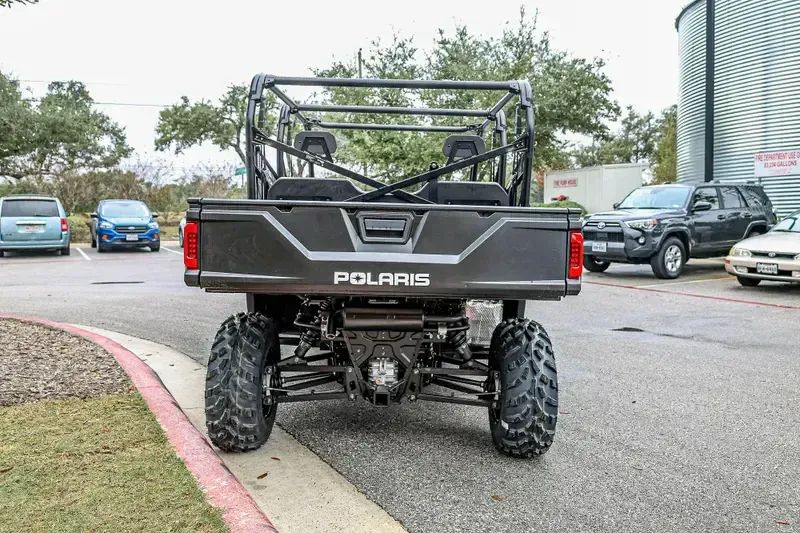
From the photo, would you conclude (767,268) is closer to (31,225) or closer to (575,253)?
(575,253)

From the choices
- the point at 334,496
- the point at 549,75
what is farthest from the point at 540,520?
the point at 549,75

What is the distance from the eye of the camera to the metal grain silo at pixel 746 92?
59.9 ft

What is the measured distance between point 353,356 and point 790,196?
56.9 feet

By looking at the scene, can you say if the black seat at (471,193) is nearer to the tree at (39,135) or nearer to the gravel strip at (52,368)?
the gravel strip at (52,368)

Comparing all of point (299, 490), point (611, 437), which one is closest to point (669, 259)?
point (611, 437)

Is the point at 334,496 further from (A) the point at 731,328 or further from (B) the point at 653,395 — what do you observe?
(A) the point at 731,328

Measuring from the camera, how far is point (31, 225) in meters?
19.5

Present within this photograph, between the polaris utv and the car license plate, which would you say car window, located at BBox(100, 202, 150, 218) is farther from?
the polaris utv

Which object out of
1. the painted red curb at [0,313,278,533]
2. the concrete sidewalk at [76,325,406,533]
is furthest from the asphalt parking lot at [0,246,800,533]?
the painted red curb at [0,313,278,533]

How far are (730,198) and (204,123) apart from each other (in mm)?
36411

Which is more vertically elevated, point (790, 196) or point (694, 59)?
point (694, 59)

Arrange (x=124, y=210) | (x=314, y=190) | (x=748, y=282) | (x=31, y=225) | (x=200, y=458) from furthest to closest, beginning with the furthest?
(x=124, y=210), (x=31, y=225), (x=748, y=282), (x=314, y=190), (x=200, y=458)

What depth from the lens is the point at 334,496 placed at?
3584 millimetres

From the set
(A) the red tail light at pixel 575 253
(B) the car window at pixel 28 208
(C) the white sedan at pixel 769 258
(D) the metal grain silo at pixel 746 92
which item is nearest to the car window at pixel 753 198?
(C) the white sedan at pixel 769 258
